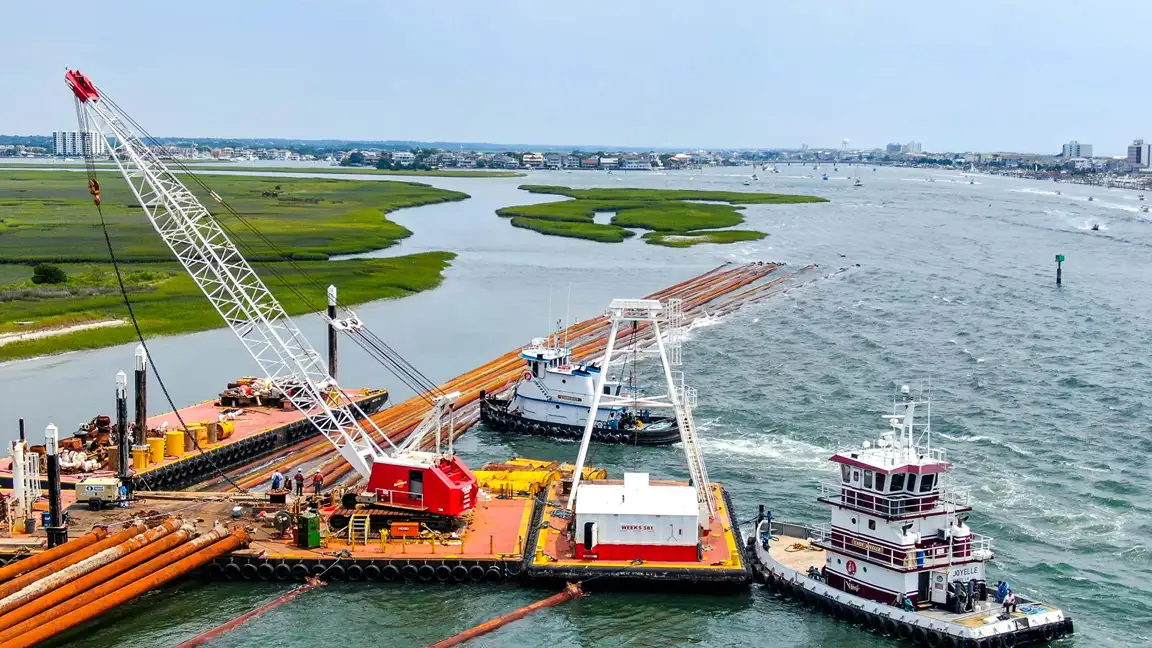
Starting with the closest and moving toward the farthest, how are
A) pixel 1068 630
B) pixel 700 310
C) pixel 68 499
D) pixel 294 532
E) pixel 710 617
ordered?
pixel 1068 630
pixel 710 617
pixel 294 532
pixel 68 499
pixel 700 310

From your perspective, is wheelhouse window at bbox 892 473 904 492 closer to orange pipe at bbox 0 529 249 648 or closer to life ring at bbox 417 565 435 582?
life ring at bbox 417 565 435 582

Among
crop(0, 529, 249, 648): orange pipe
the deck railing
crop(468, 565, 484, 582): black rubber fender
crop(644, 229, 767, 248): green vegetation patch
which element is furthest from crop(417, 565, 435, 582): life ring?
crop(644, 229, 767, 248): green vegetation patch

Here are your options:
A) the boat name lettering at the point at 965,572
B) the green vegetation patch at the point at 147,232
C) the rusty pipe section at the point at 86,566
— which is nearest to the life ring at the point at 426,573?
the rusty pipe section at the point at 86,566

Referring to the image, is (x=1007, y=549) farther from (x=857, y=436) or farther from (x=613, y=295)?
(x=613, y=295)

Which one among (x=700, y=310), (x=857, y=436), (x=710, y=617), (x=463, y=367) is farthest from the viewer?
(x=700, y=310)

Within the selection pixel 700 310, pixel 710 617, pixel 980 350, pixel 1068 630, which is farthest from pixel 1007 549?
pixel 700 310

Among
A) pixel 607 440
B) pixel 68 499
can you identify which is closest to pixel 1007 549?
pixel 607 440

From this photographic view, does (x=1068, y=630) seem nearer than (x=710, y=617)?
Yes
